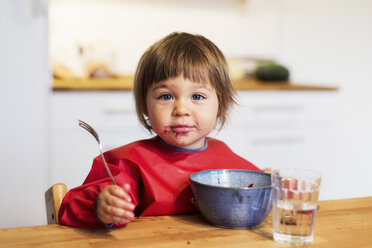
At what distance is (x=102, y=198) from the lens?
0.90 m

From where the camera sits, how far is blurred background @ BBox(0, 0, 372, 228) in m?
2.18

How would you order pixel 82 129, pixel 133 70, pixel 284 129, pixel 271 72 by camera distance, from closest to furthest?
pixel 82 129 → pixel 284 129 → pixel 133 70 → pixel 271 72

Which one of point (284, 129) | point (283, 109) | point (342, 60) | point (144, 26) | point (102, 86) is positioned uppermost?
point (144, 26)

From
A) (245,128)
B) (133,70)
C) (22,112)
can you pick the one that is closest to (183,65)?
(22,112)

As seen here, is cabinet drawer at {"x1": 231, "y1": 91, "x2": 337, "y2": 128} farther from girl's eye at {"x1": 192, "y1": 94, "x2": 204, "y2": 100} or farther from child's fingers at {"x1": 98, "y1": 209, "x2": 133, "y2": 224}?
child's fingers at {"x1": 98, "y1": 209, "x2": 133, "y2": 224}

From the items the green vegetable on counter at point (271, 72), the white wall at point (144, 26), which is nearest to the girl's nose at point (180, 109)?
the white wall at point (144, 26)

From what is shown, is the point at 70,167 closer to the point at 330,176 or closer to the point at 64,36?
the point at 64,36

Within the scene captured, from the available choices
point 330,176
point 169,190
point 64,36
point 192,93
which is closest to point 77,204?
point 169,190

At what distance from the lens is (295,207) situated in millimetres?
828

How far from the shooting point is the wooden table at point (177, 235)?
0.83 m

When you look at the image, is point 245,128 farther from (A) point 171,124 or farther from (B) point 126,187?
(B) point 126,187

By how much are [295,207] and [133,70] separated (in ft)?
7.94

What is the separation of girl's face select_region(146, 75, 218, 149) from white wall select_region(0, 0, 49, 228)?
1.20 meters

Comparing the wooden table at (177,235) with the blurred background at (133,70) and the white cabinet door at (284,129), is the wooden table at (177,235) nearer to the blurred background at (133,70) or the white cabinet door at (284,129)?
the blurred background at (133,70)
